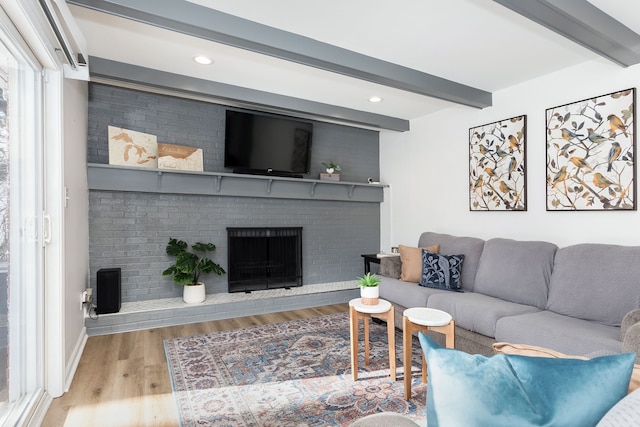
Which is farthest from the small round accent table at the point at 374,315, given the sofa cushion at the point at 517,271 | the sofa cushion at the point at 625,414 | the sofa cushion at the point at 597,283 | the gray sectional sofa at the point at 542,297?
the sofa cushion at the point at 625,414

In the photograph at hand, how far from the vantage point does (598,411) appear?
0.69m

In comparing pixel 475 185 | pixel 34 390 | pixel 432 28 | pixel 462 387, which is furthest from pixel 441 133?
pixel 34 390

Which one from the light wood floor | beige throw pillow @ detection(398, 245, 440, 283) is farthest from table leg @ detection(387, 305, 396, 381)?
the light wood floor

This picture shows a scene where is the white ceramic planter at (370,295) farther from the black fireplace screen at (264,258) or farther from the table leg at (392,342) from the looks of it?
the black fireplace screen at (264,258)

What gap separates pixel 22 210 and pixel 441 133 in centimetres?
403

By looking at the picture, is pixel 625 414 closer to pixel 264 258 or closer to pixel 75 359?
pixel 75 359

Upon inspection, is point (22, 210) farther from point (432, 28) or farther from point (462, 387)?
point (432, 28)

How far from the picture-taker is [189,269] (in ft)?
11.7

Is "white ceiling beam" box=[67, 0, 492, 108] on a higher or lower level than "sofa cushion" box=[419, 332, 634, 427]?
higher

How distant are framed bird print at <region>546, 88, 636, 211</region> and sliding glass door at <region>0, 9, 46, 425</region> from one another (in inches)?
151

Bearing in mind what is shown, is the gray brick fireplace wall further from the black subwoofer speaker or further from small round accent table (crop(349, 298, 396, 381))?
small round accent table (crop(349, 298, 396, 381))

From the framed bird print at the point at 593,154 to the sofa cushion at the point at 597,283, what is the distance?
527 millimetres

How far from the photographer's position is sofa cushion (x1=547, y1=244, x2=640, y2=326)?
2188 millimetres

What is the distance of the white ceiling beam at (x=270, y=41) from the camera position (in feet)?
6.68
